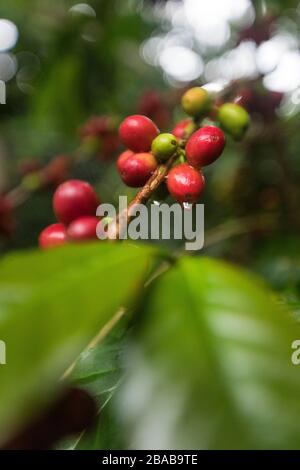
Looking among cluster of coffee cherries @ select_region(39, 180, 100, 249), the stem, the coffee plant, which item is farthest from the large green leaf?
cluster of coffee cherries @ select_region(39, 180, 100, 249)

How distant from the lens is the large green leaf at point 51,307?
0.26m

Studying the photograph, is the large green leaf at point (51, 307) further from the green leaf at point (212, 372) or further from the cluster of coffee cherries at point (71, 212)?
the cluster of coffee cherries at point (71, 212)

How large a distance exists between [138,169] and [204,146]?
0.20 ft

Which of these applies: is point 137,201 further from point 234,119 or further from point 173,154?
point 234,119

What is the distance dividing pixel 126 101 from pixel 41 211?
549mm

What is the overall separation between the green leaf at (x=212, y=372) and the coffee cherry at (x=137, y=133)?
0.73 ft

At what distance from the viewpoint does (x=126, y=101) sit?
2.05 metres

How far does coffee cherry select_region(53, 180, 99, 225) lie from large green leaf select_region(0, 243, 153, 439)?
0.23m

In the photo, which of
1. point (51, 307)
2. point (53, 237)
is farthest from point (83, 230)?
point (51, 307)

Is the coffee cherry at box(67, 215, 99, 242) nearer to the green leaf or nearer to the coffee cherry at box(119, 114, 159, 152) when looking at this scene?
the coffee cherry at box(119, 114, 159, 152)

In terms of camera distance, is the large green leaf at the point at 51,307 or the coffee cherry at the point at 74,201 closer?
the large green leaf at the point at 51,307

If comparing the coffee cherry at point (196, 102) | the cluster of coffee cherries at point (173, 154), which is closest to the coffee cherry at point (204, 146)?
the cluster of coffee cherries at point (173, 154)

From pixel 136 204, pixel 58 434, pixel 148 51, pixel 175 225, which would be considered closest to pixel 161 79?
pixel 148 51

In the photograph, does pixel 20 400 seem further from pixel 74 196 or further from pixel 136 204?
pixel 74 196
